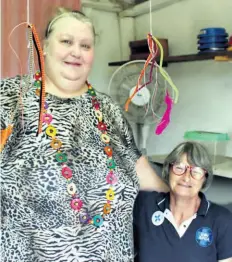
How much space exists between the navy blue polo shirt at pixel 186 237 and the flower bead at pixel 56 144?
1.78ft

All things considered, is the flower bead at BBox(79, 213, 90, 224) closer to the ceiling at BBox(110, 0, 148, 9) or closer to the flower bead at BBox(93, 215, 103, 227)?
the flower bead at BBox(93, 215, 103, 227)

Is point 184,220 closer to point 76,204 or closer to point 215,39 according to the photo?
point 76,204

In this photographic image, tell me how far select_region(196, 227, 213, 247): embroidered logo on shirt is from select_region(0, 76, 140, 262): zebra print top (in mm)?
340

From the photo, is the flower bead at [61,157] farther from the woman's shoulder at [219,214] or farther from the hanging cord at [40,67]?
the woman's shoulder at [219,214]

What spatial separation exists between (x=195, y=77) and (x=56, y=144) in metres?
1.80

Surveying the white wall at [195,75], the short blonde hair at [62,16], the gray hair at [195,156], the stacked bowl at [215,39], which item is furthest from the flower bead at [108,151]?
the white wall at [195,75]

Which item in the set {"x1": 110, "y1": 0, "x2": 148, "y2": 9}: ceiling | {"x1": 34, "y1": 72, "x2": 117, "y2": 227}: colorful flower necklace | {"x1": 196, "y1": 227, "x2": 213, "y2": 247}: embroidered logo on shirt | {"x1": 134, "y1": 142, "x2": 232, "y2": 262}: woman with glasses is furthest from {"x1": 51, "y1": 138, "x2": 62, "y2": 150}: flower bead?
{"x1": 110, "y1": 0, "x2": 148, "y2": 9}: ceiling

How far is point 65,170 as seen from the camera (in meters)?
1.25

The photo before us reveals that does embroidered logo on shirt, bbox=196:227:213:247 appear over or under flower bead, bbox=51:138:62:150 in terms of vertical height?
under

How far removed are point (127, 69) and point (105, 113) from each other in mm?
1280

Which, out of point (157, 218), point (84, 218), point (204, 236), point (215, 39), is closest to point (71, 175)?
point (84, 218)

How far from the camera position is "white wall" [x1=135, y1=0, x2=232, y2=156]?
258 cm

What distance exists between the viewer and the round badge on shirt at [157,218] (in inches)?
61.7

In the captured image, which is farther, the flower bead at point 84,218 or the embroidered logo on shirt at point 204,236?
the embroidered logo on shirt at point 204,236
